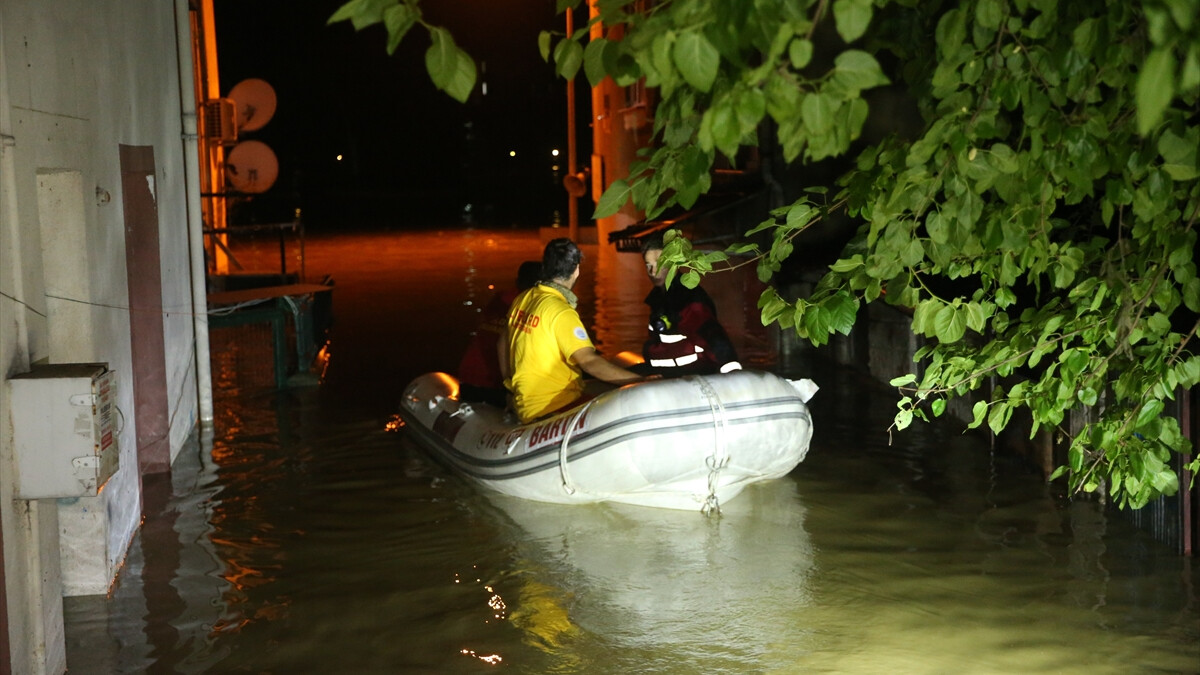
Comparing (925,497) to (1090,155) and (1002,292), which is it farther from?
(1090,155)

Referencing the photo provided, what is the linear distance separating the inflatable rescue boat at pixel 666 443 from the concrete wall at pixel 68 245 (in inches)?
94.5

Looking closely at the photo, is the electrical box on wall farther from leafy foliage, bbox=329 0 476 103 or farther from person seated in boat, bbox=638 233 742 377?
person seated in boat, bbox=638 233 742 377

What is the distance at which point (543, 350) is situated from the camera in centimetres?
772

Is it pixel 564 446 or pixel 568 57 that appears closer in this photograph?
pixel 568 57

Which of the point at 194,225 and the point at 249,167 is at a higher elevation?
the point at 249,167

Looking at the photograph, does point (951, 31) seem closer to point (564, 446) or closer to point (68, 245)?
point (564, 446)

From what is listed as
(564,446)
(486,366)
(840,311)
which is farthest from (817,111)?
(486,366)

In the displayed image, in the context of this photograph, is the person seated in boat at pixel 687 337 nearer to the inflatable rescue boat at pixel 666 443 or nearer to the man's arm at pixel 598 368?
the man's arm at pixel 598 368

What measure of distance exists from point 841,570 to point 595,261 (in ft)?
54.3

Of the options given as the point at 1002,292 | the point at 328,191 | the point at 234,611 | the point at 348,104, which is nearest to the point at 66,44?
the point at 234,611

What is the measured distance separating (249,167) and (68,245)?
35.0ft

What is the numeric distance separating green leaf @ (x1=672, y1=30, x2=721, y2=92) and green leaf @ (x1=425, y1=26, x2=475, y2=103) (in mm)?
456

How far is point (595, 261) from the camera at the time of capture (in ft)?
74.3

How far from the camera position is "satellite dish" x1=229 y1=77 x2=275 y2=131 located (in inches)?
677
